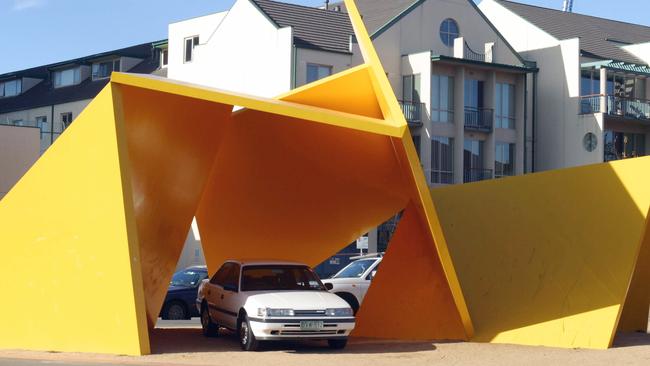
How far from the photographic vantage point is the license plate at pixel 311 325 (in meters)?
15.6

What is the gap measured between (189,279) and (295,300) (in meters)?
12.3

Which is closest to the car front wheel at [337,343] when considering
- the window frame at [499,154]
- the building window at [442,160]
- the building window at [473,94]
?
the building window at [442,160]

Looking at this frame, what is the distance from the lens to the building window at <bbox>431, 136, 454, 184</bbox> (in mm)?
48719

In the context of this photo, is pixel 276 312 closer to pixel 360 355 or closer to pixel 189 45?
pixel 360 355

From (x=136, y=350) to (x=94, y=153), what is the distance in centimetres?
295

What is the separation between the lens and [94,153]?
1537cm

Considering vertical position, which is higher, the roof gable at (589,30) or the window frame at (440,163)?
the roof gable at (589,30)

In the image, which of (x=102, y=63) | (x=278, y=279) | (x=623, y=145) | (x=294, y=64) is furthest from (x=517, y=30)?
(x=278, y=279)

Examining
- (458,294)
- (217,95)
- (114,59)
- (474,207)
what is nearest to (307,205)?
(474,207)

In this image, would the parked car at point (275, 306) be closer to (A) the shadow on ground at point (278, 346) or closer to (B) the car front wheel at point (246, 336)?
(B) the car front wheel at point (246, 336)

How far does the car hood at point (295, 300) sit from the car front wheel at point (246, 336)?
319 millimetres

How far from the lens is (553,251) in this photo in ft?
58.3

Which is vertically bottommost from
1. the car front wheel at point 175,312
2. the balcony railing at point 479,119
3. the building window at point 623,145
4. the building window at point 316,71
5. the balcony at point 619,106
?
the car front wheel at point 175,312

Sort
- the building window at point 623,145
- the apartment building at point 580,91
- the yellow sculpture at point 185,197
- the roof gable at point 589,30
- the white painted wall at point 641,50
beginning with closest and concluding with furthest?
the yellow sculpture at point 185,197 < the apartment building at point 580,91 < the building window at point 623,145 < the roof gable at point 589,30 < the white painted wall at point 641,50
